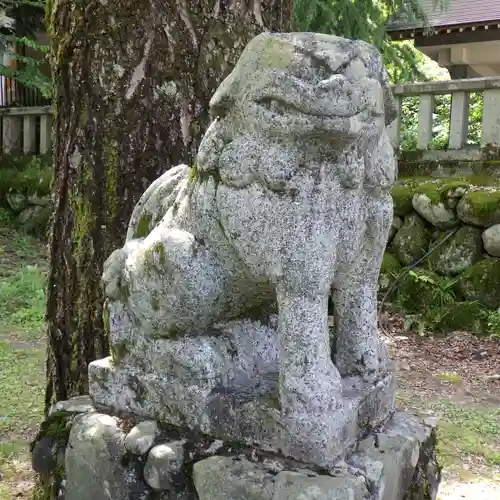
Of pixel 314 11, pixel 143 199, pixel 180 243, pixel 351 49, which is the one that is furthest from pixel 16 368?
pixel 314 11

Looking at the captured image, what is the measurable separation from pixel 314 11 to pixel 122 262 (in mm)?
4358

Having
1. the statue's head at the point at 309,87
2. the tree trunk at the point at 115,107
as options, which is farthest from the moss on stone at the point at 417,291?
the statue's head at the point at 309,87

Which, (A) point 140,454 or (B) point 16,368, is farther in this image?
(B) point 16,368

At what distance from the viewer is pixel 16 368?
12.7 feet

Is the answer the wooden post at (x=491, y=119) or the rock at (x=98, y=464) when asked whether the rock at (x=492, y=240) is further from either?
the rock at (x=98, y=464)

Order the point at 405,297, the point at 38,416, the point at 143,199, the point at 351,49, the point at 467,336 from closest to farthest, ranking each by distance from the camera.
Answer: the point at 351,49
the point at 143,199
the point at 38,416
the point at 467,336
the point at 405,297

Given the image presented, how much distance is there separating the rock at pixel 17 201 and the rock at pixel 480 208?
192 inches

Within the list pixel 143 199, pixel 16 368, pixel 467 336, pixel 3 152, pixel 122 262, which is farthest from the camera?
pixel 3 152

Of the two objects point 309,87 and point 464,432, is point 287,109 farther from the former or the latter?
point 464,432

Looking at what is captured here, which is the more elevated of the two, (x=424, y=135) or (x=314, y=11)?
(x=314, y=11)

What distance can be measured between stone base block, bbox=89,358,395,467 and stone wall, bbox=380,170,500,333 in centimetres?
324

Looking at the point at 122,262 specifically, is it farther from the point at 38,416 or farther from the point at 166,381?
the point at 38,416

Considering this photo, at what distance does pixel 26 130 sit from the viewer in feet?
26.3

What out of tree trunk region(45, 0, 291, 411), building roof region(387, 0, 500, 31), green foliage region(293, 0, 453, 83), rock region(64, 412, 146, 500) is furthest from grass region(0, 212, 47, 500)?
building roof region(387, 0, 500, 31)
